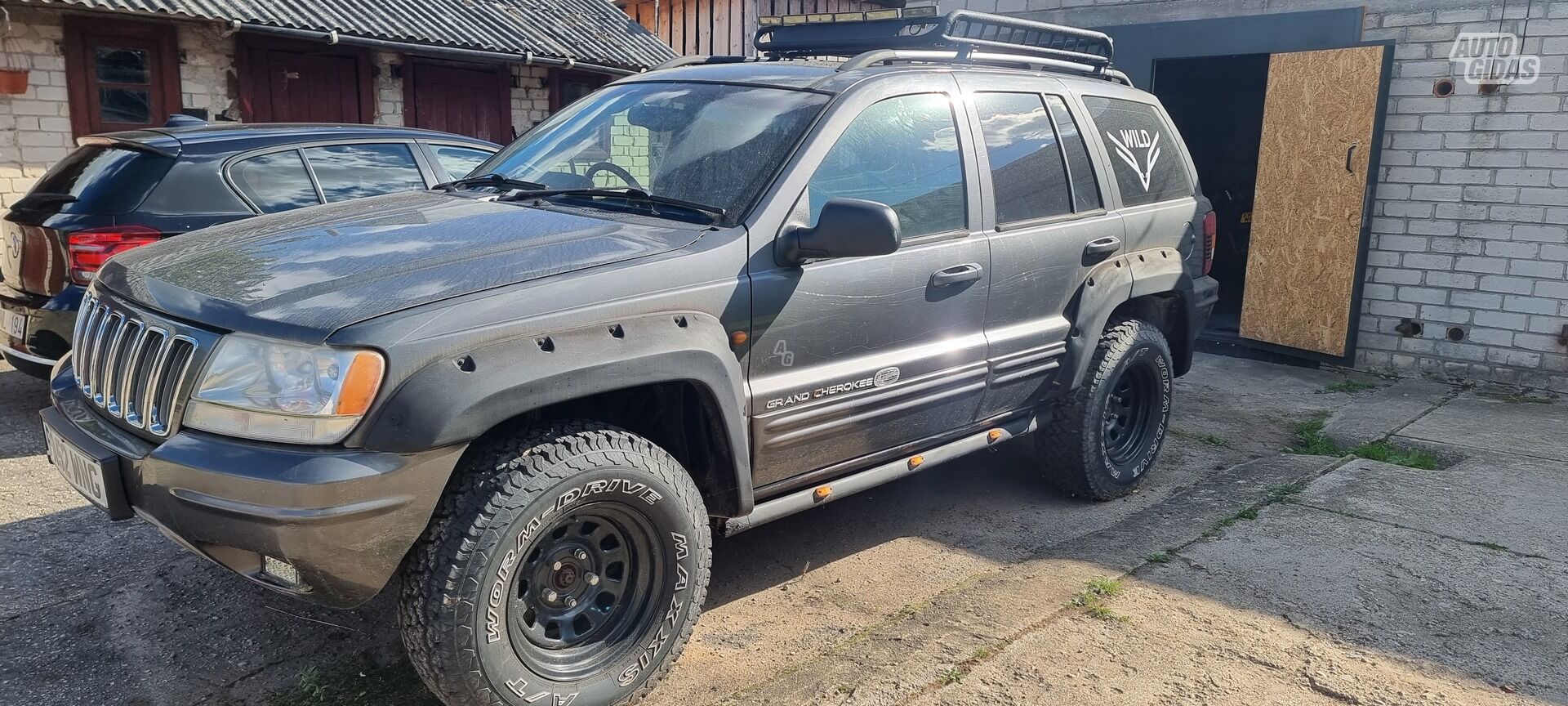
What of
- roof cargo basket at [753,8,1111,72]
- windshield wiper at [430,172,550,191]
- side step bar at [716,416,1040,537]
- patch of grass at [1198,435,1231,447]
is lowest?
patch of grass at [1198,435,1231,447]

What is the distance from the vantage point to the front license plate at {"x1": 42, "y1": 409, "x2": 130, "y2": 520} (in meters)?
2.68

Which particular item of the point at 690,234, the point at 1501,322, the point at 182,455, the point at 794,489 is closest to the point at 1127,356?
the point at 794,489

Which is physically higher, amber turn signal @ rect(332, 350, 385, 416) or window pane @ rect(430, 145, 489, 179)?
window pane @ rect(430, 145, 489, 179)

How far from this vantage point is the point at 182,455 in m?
2.50

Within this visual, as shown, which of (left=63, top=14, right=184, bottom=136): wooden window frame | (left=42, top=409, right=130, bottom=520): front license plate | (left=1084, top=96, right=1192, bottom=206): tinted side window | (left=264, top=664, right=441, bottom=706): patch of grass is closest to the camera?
(left=42, top=409, right=130, bottom=520): front license plate

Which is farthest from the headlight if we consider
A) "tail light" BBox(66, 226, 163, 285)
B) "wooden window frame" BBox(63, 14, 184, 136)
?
"wooden window frame" BBox(63, 14, 184, 136)

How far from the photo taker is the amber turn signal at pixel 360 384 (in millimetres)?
2426

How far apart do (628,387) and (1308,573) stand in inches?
107

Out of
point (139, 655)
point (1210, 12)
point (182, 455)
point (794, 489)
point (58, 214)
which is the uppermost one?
point (1210, 12)

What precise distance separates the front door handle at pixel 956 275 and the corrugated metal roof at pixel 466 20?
9.09 metres

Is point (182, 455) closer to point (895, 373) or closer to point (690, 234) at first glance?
point (690, 234)

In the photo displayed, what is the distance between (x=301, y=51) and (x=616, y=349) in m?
11.1

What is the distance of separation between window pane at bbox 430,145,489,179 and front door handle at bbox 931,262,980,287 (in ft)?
11.7

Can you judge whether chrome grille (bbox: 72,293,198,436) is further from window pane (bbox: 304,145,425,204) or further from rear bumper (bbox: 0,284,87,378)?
window pane (bbox: 304,145,425,204)
